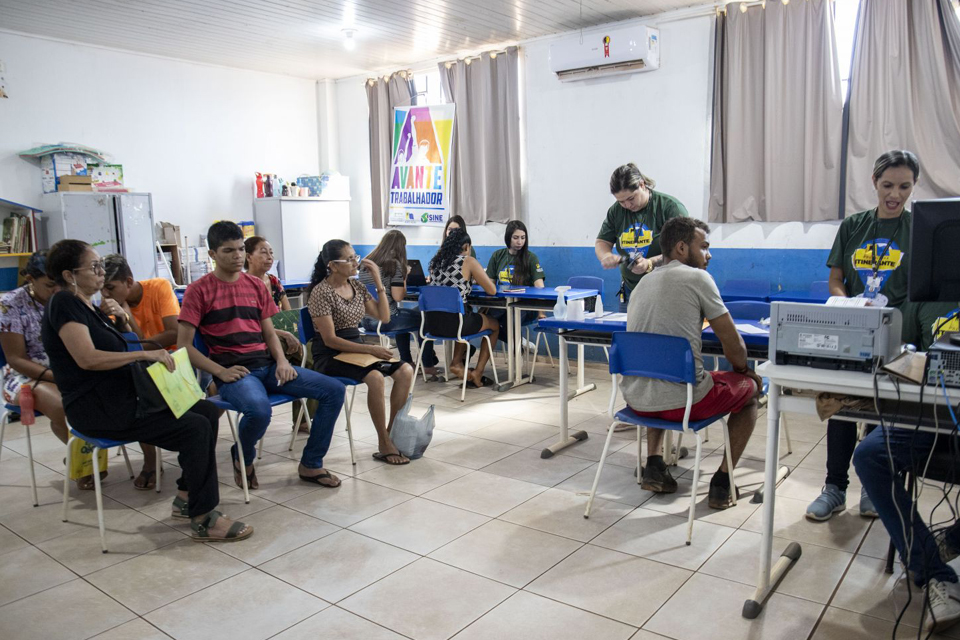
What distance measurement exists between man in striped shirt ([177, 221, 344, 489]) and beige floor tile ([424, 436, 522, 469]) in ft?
2.27

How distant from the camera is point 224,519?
119 inches

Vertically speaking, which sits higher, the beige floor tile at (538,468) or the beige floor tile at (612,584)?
the beige floor tile at (538,468)

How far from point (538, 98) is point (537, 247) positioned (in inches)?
54.9

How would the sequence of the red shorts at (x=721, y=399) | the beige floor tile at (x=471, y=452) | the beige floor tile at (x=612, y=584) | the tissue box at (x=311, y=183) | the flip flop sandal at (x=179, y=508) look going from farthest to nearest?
the tissue box at (x=311, y=183), the beige floor tile at (x=471, y=452), the flip flop sandal at (x=179, y=508), the red shorts at (x=721, y=399), the beige floor tile at (x=612, y=584)

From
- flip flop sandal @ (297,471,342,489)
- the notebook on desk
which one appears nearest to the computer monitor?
flip flop sandal @ (297,471,342,489)

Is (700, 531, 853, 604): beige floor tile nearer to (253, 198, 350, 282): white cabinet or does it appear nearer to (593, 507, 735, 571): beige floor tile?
(593, 507, 735, 571): beige floor tile

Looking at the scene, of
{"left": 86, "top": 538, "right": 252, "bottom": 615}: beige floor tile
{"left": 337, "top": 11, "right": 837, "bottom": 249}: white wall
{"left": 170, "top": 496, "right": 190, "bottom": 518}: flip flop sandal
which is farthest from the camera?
{"left": 337, "top": 11, "right": 837, "bottom": 249}: white wall

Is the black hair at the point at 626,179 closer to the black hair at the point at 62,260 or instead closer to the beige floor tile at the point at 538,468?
the beige floor tile at the point at 538,468

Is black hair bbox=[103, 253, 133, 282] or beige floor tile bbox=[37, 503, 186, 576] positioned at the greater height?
black hair bbox=[103, 253, 133, 282]

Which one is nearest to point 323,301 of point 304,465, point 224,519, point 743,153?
point 304,465

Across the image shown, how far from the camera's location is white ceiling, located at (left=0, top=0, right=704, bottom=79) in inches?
213

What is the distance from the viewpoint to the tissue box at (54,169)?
240 inches

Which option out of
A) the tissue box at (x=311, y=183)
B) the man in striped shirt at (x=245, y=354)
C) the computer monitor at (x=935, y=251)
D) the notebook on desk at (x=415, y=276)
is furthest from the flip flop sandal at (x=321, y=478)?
the tissue box at (x=311, y=183)

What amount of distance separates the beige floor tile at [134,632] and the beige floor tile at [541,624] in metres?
0.99
